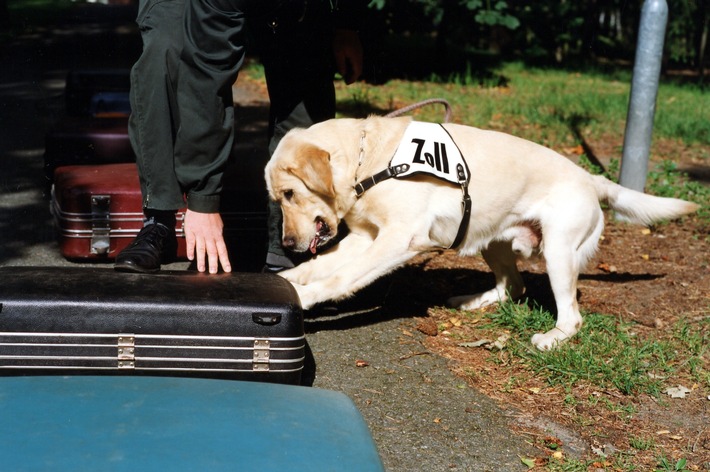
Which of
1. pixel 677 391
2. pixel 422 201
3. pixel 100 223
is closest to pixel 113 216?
pixel 100 223

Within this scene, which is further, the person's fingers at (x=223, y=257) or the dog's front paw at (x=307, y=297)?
the dog's front paw at (x=307, y=297)

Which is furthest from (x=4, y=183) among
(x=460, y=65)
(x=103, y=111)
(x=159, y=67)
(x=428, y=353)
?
(x=460, y=65)

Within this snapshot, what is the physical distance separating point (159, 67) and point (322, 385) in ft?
5.28

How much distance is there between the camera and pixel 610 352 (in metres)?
3.62

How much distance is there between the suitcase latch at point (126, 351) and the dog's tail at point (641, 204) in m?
2.57

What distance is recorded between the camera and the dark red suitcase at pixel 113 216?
4.27 metres

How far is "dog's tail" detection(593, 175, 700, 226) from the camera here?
407 cm

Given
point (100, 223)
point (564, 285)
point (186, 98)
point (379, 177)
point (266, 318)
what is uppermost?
point (186, 98)

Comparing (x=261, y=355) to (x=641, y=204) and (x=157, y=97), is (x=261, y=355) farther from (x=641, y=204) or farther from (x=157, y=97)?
(x=641, y=204)

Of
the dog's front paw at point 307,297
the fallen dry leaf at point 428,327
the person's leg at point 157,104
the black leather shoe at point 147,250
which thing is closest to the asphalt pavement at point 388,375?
the fallen dry leaf at point 428,327

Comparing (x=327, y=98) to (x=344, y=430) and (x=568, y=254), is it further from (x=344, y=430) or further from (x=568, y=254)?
(x=344, y=430)

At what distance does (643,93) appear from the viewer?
5.84m

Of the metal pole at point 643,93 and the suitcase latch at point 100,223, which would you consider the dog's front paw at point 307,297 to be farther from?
the metal pole at point 643,93

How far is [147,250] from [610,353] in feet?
7.12
